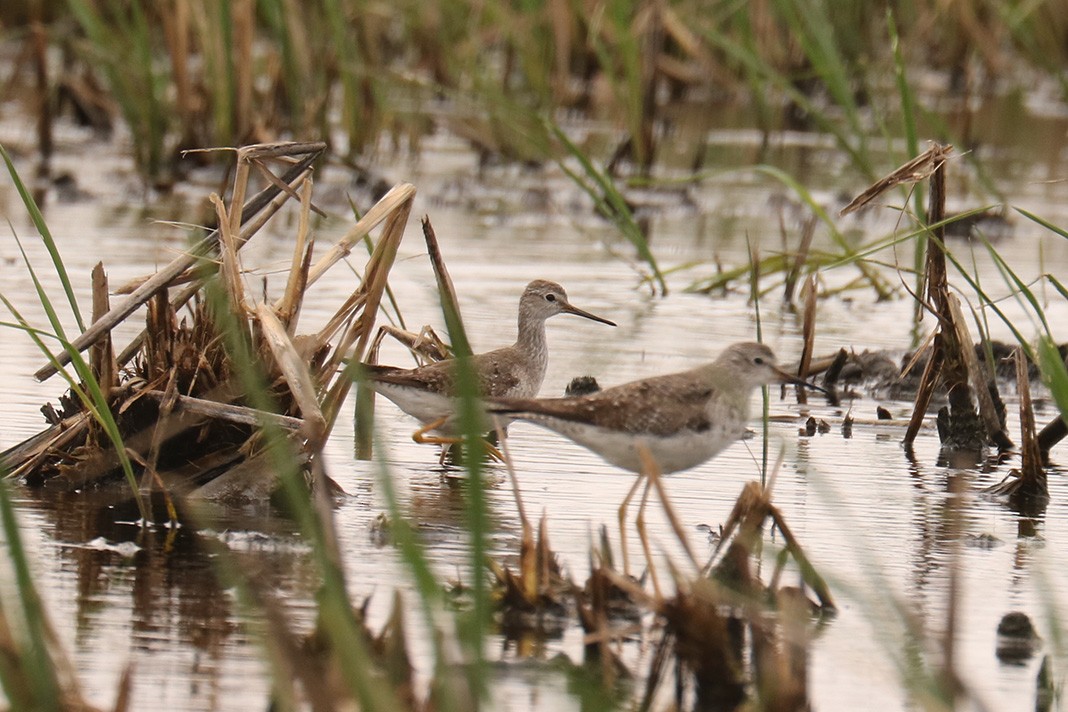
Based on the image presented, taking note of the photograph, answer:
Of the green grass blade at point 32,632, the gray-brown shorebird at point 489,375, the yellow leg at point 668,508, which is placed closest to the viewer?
the green grass blade at point 32,632

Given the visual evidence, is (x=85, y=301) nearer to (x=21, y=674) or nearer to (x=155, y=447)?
(x=155, y=447)

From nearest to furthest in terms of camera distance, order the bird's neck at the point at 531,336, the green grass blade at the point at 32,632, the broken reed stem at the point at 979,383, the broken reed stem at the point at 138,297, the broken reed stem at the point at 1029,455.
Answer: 1. the green grass blade at the point at 32,632
2. the broken reed stem at the point at 138,297
3. the broken reed stem at the point at 1029,455
4. the broken reed stem at the point at 979,383
5. the bird's neck at the point at 531,336

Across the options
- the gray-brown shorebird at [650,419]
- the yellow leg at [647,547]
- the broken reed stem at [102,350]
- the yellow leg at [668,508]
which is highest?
the broken reed stem at [102,350]

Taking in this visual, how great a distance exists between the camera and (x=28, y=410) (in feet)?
20.7

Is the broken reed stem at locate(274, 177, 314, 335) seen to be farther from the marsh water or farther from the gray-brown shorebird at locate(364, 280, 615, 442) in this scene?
the gray-brown shorebird at locate(364, 280, 615, 442)

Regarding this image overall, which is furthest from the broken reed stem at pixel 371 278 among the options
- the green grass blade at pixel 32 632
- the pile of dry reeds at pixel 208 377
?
the green grass blade at pixel 32 632

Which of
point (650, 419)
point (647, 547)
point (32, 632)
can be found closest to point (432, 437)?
point (650, 419)

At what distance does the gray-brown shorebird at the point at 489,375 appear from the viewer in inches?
Answer: 239

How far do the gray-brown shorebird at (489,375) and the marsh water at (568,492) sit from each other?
0.17m

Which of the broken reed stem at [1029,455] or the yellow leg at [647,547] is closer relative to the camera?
the yellow leg at [647,547]

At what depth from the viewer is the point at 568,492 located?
5.68 metres

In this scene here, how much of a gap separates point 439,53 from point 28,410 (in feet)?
32.2

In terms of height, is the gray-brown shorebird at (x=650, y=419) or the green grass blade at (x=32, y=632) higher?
the gray-brown shorebird at (x=650, y=419)

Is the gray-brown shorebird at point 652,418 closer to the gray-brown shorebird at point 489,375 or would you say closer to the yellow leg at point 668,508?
the gray-brown shorebird at point 489,375
